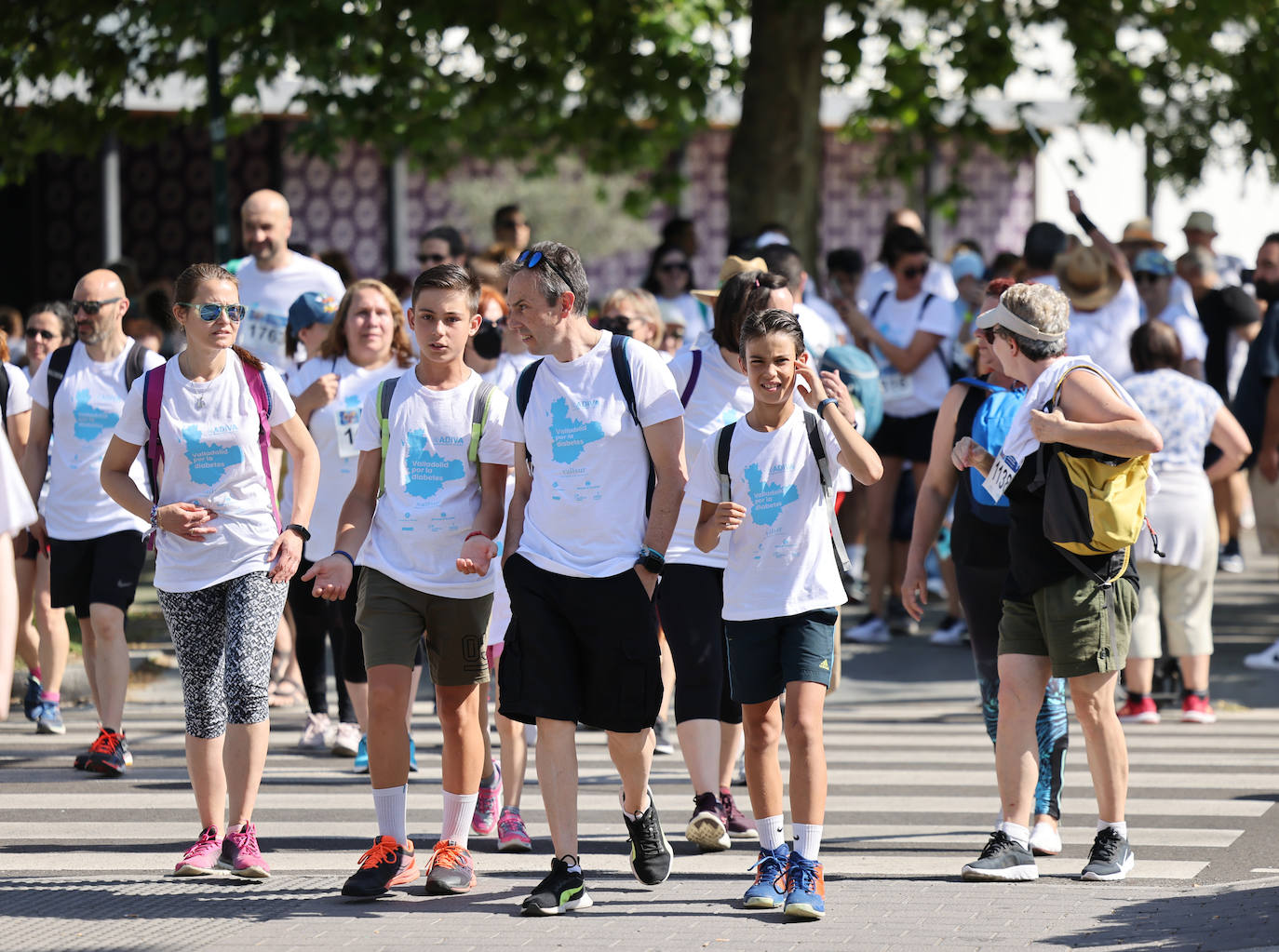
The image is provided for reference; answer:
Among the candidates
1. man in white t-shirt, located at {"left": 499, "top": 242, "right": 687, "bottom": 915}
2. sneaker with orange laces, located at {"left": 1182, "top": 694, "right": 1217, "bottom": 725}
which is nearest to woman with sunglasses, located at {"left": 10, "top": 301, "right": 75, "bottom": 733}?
man in white t-shirt, located at {"left": 499, "top": 242, "right": 687, "bottom": 915}

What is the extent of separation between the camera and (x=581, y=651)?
6.07 metres

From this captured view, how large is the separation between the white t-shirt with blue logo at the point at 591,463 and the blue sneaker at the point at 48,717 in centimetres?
458

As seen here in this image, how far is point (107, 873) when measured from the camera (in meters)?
6.49

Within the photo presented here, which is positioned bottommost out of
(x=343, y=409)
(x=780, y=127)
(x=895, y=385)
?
(x=343, y=409)

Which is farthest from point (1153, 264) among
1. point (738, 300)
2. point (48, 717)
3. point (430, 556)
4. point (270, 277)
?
point (430, 556)

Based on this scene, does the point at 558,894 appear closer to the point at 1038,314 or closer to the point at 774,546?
the point at 774,546

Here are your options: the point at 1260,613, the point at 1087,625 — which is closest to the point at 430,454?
the point at 1087,625

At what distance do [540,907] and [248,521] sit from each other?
1.70 metres

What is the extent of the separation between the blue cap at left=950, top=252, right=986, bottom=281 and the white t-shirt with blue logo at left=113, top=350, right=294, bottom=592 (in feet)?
27.7

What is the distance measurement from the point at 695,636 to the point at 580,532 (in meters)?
1.15

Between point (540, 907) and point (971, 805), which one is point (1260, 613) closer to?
point (971, 805)

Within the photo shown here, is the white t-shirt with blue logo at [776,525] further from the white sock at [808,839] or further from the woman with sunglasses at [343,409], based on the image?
the woman with sunglasses at [343,409]

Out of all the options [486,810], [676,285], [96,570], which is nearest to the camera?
[486,810]

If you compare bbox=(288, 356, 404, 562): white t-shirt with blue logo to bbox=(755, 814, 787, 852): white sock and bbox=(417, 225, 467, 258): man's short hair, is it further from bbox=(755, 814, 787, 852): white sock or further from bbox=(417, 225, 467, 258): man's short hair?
bbox=(755, 814, 787, 852): white sock
